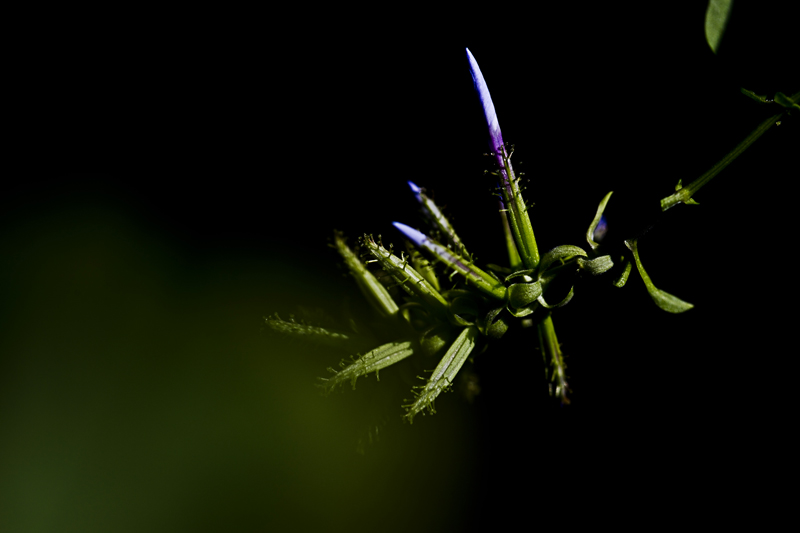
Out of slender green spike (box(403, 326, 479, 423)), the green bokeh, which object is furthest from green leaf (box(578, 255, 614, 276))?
the green bokeh

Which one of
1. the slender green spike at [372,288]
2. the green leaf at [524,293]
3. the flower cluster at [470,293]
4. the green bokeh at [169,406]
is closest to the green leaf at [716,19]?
the flower cluster at [470,293]

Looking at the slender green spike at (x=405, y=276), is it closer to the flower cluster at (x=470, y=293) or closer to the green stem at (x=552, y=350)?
the flower cluster at (x=470, y=293)

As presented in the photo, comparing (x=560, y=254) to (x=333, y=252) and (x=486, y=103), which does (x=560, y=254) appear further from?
(x=333, y=252)

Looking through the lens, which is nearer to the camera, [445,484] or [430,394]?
[430,394]

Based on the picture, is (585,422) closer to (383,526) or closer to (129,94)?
(383,526)

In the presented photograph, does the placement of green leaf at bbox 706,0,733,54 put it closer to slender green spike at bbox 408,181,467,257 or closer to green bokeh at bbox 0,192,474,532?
slender green spike at bbox 408,181,467,257

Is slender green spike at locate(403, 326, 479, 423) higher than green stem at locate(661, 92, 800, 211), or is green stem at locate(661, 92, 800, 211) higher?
green stem at locate(661, 92, 800, 211)

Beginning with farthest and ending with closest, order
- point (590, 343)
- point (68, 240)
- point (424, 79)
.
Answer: point (68, 240) < point (424, 79) < point (590, 343)

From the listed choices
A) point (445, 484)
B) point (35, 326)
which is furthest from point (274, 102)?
point (445, 484)
